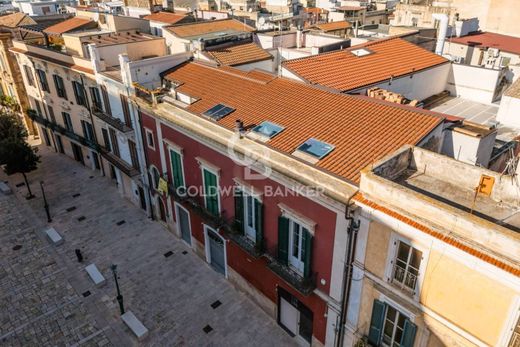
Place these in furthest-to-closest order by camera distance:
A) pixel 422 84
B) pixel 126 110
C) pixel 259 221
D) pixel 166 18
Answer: pixel 166 18 < pixel 422 84 < pixel 126 110 < pixel 259 221

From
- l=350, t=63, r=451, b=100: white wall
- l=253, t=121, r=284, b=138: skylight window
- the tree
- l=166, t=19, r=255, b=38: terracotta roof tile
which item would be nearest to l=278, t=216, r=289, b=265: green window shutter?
l=253, t=121, r=284, b=138: skylight window

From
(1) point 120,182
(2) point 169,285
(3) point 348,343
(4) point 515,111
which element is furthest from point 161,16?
(3) point 348,343

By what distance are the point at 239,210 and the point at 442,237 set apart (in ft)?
31.6

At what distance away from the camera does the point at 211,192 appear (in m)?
19.6

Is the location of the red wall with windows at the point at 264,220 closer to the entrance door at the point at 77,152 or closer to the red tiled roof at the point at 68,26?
the entrance door at the point at 77,152

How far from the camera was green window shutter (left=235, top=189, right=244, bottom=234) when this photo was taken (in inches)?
692

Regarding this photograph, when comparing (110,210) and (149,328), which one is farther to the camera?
(110,210)

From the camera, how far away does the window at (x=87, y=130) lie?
31.2 m

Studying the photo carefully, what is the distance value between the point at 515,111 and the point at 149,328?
2303 centimetres

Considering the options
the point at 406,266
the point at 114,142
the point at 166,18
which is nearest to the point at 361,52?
the point at 406,266

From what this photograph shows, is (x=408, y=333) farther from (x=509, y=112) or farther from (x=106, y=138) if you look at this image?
(x=106, y=138)

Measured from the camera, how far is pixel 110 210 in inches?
1120

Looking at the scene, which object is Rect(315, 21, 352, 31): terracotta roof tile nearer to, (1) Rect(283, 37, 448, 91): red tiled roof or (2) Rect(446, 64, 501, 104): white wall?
(1) Rect(283, 37, 448, 91): red tiled roof

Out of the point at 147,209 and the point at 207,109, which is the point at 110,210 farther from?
the point at 207,109
